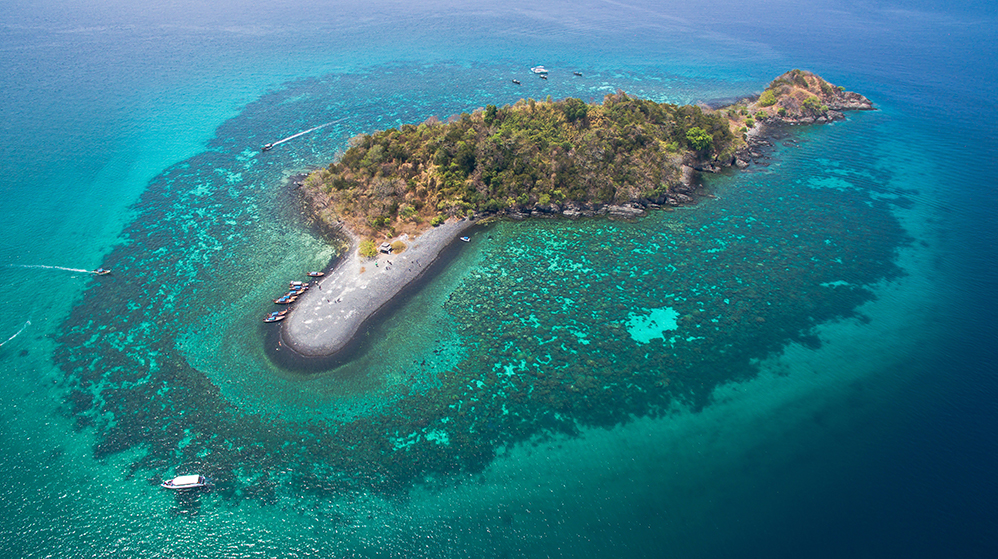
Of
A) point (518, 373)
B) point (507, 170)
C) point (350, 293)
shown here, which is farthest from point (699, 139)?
point (350, 293)

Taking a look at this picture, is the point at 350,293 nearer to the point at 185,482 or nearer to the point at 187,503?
the point at 185,482

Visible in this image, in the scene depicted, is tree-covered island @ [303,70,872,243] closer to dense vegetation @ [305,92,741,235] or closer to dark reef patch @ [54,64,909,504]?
dense vegetation @ [305,92,741,235]

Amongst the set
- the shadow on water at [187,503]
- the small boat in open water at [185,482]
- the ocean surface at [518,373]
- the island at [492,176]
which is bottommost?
the shadow on water at [187,503]

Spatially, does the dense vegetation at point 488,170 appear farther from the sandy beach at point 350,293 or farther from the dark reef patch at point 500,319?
the dark reef patch at point 500,319

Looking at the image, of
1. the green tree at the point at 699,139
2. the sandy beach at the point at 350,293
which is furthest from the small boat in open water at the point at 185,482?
the green tree at the point at 699,139

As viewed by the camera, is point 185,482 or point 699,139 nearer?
point 185,482
